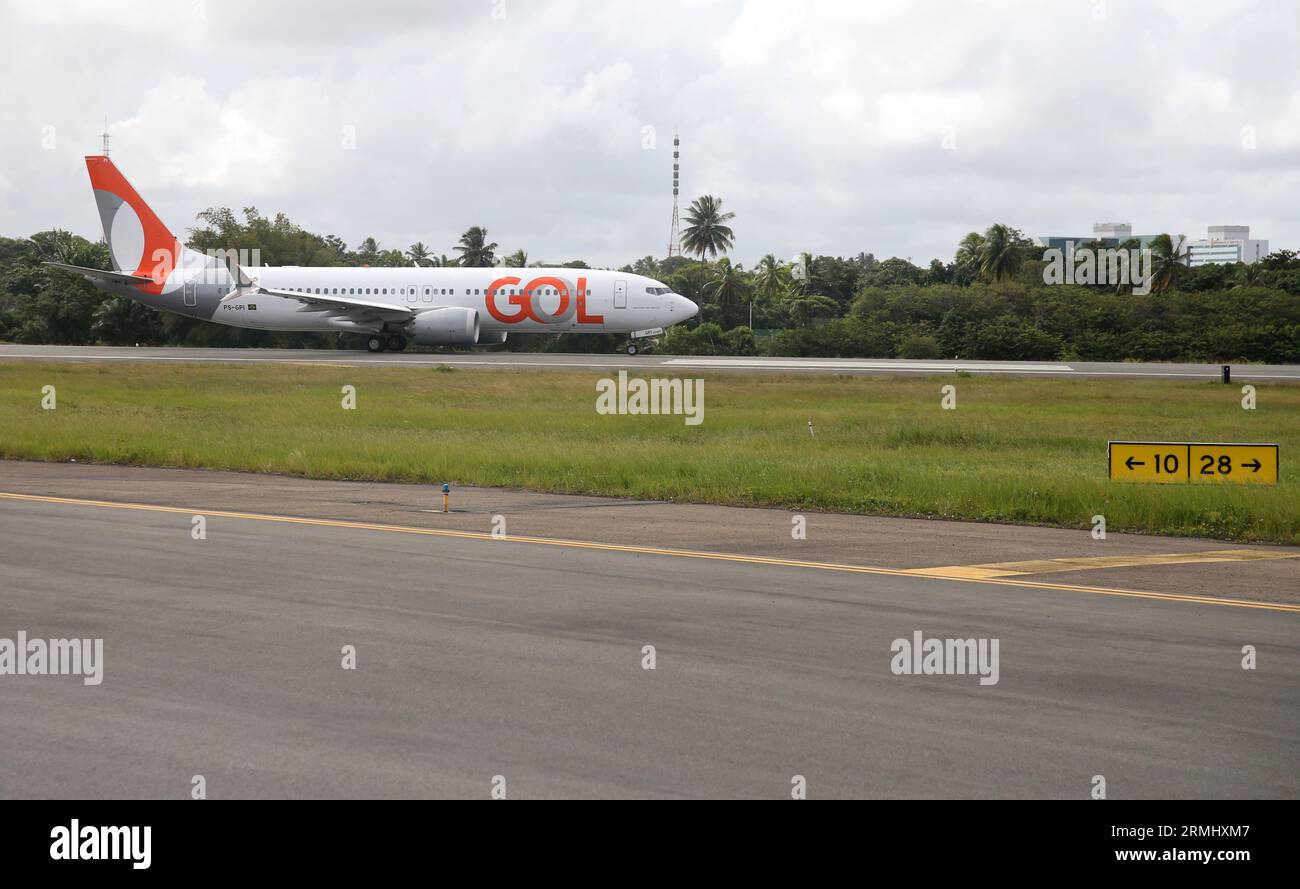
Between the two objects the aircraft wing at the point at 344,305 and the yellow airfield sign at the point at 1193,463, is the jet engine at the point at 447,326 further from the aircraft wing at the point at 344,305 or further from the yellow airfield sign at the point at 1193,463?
the yellow airfield sign at the point at 1193,463

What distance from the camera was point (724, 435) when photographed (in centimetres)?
3356

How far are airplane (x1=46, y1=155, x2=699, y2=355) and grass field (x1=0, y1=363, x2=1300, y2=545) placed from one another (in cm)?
1025

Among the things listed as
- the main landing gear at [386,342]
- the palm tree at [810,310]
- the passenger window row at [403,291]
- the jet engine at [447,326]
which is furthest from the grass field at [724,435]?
the palm tree at [810,310]

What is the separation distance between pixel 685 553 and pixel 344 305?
49.4 m

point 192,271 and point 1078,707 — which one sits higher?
point 192,271

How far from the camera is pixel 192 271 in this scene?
218 ft

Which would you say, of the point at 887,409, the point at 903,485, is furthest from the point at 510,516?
the point at 887,409

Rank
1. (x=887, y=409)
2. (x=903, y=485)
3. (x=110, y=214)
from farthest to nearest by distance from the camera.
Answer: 1. (x=110, y=214)
2. (x=887, y=409)
3. (x=903, y=485)

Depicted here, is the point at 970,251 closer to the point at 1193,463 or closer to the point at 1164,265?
the point at 1164,265

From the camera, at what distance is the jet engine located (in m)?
63.1

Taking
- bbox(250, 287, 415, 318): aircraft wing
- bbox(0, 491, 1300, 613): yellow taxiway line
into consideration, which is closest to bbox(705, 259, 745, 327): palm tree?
bbox(250, 287, 415, 318): aircraft wing
